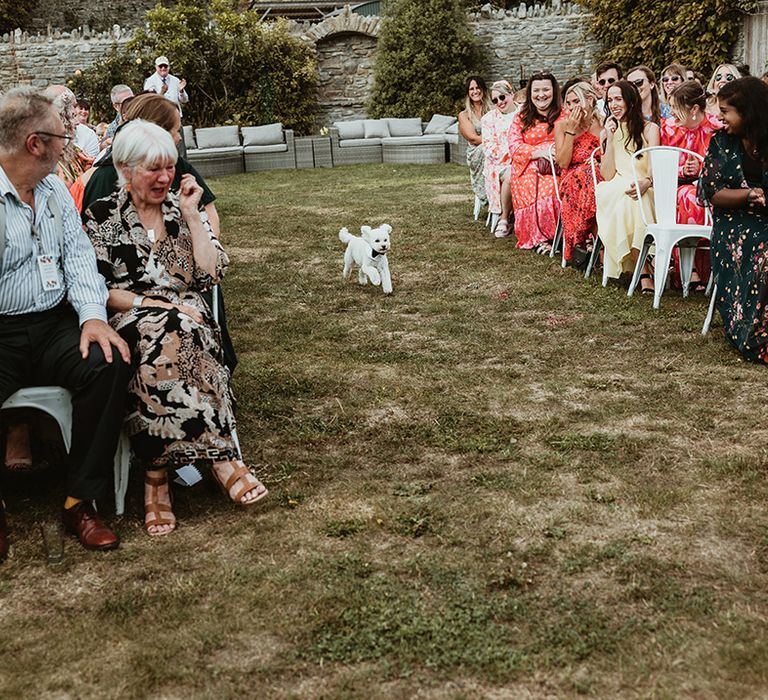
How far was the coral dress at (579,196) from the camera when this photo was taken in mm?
7754

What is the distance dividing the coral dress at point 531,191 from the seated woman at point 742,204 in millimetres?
A: 3025

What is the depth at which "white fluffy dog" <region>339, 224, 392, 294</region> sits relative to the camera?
6918 mm

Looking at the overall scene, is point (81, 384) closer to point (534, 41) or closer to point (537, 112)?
point (537, 112)

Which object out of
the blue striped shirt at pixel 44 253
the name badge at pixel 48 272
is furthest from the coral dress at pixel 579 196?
the name badge at pixel 48 272

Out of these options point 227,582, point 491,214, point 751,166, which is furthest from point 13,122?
point 491,214

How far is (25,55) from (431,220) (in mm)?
15429

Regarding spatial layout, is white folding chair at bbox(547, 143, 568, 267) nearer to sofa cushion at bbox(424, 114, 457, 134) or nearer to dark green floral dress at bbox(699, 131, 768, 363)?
dark green floral dress at bbox(699, 131, 768, 363)

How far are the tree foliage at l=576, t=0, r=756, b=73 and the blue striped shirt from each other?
1497 cm

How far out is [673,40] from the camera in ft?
54.7

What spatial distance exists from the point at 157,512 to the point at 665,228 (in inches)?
161

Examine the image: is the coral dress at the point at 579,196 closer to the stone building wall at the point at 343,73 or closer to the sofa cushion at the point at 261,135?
the sofa cushion at the point at 261,135

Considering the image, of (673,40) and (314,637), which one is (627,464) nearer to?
(314,637)

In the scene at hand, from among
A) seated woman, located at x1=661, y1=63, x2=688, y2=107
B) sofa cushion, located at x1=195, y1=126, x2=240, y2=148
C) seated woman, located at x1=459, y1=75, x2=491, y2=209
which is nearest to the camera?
seated woman, located at x1=661, y1=63, x2=688, y2=107

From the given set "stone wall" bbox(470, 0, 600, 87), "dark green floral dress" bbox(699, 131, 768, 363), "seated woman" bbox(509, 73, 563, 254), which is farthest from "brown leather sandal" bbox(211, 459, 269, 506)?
"stone wall" bbox(470, 0, 600, 87)
